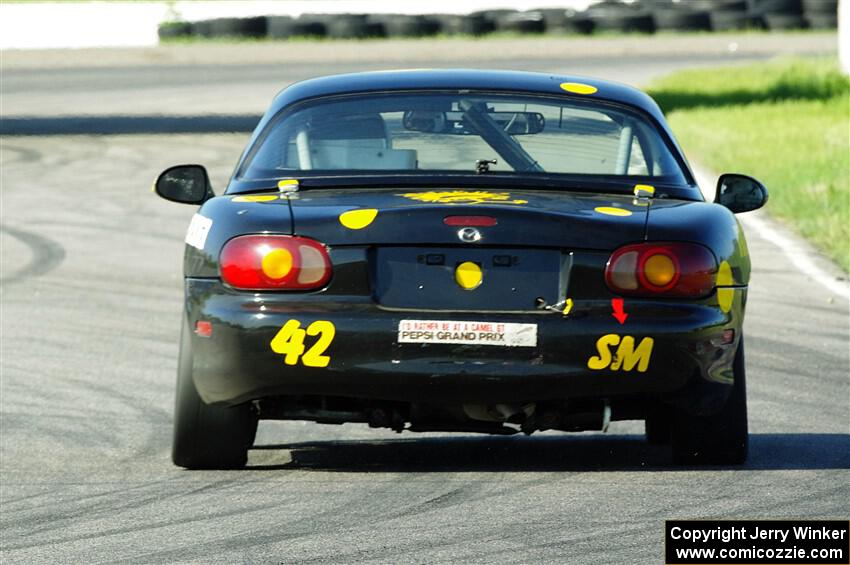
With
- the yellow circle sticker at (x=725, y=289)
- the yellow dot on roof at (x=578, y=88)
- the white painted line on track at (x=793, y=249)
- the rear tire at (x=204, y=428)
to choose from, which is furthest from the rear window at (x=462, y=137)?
the white painted line on track at (x=793, y=249)

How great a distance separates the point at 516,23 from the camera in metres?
43.5

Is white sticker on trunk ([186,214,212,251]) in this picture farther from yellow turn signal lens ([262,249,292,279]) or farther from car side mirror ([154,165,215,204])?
car side mirror ([154,165,215,204])

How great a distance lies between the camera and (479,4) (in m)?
48.1

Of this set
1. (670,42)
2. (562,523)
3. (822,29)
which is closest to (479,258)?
(562,523)

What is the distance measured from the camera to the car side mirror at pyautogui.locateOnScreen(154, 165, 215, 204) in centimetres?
700

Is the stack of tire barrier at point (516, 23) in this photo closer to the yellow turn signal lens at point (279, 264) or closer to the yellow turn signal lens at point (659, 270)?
the yellow turn signal lens at point (279, 264)

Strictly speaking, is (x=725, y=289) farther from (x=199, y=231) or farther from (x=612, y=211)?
(x=199, y=231)

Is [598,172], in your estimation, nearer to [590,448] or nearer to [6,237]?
[590,448]

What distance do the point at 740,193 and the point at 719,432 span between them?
1103mm

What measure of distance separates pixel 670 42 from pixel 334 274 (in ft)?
117

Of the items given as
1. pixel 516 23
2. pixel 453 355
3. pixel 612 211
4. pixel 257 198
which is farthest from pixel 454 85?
pixel 516 23

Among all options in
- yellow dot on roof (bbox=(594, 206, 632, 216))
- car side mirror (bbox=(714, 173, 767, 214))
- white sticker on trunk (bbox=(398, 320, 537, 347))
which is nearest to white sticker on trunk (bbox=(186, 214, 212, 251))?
white sticker on trunk (bbox=(398, 320, 537, 347))

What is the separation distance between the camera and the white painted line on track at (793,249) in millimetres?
11359

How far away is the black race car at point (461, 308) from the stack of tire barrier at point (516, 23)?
3691 centimetres
